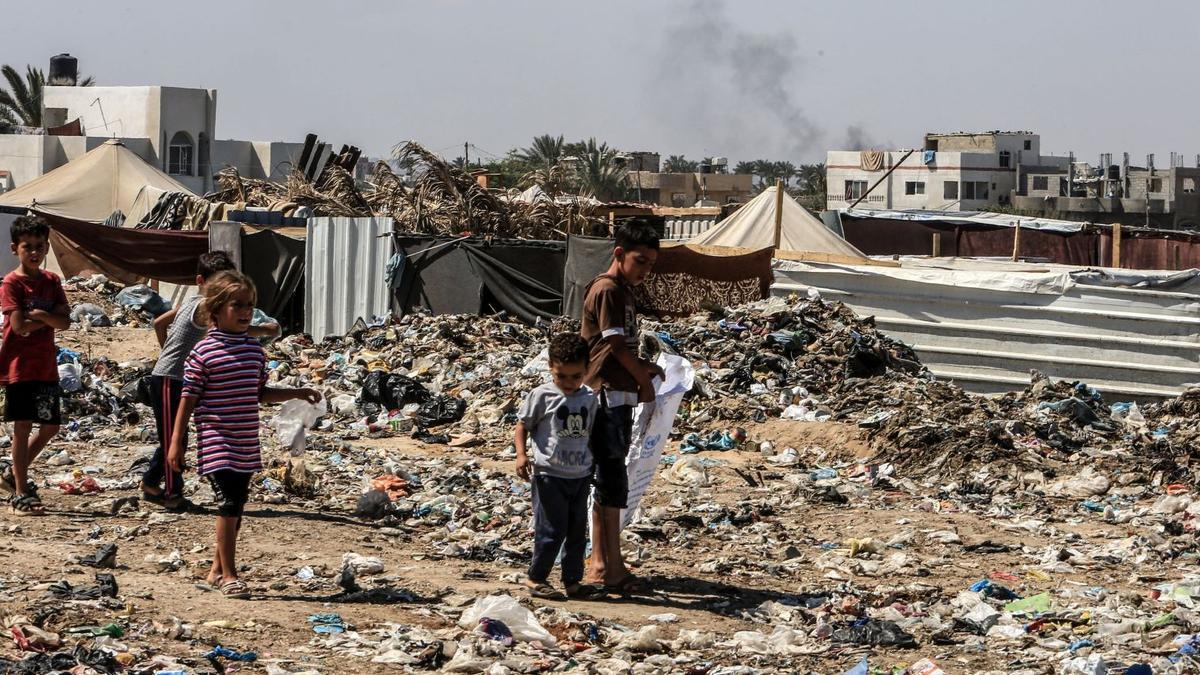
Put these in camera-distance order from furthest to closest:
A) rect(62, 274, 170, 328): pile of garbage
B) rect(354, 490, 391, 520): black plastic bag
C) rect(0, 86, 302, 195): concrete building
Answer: rect(0, 86, 302, 195): concrete building < rect(62, 274, 170, 328): pile of garbage < rect(354, 490, 391, 520): black plastic bag

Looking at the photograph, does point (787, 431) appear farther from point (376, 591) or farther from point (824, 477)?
point (376, 591)

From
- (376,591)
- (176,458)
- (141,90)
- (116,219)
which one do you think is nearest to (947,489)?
(376,591)

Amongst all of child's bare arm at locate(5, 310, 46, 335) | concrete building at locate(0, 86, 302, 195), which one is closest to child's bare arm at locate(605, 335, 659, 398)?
child's bare arm at locate(5, 310, 46, 335)

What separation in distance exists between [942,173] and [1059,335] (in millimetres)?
60877

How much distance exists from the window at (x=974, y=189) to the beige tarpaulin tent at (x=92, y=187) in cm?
5291

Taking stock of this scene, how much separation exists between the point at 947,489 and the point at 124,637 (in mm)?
6000

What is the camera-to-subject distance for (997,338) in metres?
15.2

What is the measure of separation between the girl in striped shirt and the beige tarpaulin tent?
71.7 feet

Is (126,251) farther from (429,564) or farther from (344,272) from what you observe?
(429,564)

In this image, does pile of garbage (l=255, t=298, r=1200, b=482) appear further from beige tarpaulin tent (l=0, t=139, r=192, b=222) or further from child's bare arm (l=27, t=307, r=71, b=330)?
beige tarpaulin tent (l=0, t=139, r=192, b=222)

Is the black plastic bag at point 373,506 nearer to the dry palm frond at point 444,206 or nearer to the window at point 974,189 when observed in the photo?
the dry palm frond at point 444,206

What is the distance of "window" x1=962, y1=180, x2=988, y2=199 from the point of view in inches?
2904

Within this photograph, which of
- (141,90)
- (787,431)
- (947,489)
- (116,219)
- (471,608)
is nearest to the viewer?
(471,608)

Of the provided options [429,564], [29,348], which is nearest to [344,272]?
[29,348]
